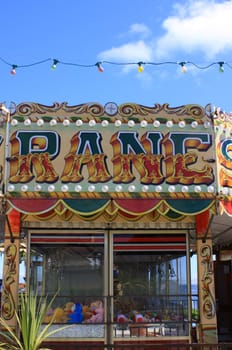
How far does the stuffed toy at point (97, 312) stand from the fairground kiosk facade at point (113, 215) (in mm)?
16

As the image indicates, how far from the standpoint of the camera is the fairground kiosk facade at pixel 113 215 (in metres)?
7.08

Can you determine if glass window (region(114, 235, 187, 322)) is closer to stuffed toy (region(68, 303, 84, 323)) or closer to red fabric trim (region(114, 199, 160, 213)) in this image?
stuffed toy (region(68, 303, 84, 323))

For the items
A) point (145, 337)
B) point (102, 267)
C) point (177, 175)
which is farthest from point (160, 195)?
point (145, 337)

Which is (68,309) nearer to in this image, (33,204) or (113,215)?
(113,215)

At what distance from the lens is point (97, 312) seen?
7.55 m

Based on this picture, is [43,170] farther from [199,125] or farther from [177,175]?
[199,125]

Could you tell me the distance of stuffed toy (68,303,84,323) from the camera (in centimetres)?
752

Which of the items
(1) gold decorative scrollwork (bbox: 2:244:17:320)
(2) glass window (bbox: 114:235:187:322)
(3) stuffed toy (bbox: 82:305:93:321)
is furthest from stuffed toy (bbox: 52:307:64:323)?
(2) glass window (bbox: 114:235:187:322)

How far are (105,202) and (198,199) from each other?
140 centimetres

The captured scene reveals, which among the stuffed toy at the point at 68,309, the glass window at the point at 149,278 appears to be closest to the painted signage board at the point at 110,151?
the glass window at the point at 149,278

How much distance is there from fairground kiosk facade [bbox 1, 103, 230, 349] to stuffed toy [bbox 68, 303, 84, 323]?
0.05ft

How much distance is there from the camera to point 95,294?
7.70 meters

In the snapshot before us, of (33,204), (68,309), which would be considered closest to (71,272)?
(68,309)

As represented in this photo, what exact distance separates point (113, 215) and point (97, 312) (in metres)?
1.56
